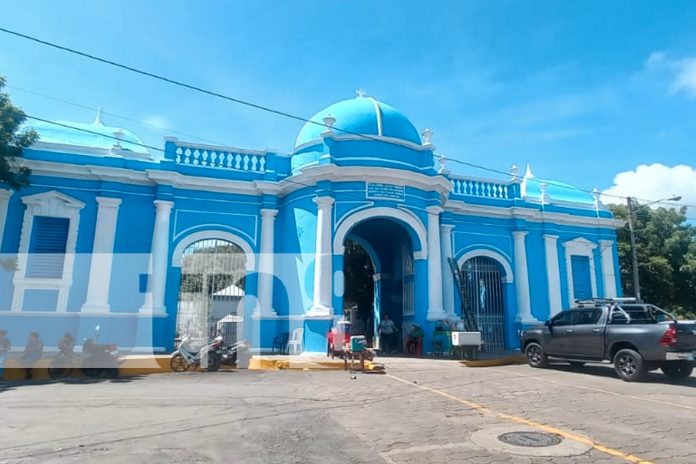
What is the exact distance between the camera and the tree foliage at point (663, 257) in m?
25.2

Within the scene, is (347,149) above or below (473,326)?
above

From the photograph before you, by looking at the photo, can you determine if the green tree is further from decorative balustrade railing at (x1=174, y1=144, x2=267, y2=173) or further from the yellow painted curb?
the yellow painted curb

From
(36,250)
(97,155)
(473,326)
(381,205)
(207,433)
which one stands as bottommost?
(207,433)

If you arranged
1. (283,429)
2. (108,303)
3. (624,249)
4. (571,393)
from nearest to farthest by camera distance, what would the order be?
(283,429), (571,393), (108,303), (624,249)

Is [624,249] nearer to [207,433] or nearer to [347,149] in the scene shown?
[347,149]

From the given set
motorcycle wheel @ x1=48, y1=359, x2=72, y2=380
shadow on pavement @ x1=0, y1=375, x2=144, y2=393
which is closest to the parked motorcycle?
motorcycle wheel @ x1=48, y1=359, x2=72, y2=380

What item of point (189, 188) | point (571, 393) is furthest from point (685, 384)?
point (189, 188)

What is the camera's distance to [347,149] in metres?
14.6

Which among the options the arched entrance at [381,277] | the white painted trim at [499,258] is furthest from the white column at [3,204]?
the white painted trim at [499,258]

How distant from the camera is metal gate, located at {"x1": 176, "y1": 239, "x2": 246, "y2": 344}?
1483 cm

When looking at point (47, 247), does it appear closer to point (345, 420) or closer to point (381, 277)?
point (381, 277)

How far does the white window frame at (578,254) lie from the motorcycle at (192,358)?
535 inches

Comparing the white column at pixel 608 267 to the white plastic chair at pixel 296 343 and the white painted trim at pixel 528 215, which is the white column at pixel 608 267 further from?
the white plastic chair at pixel 296 343

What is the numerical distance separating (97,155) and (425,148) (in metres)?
10.1
